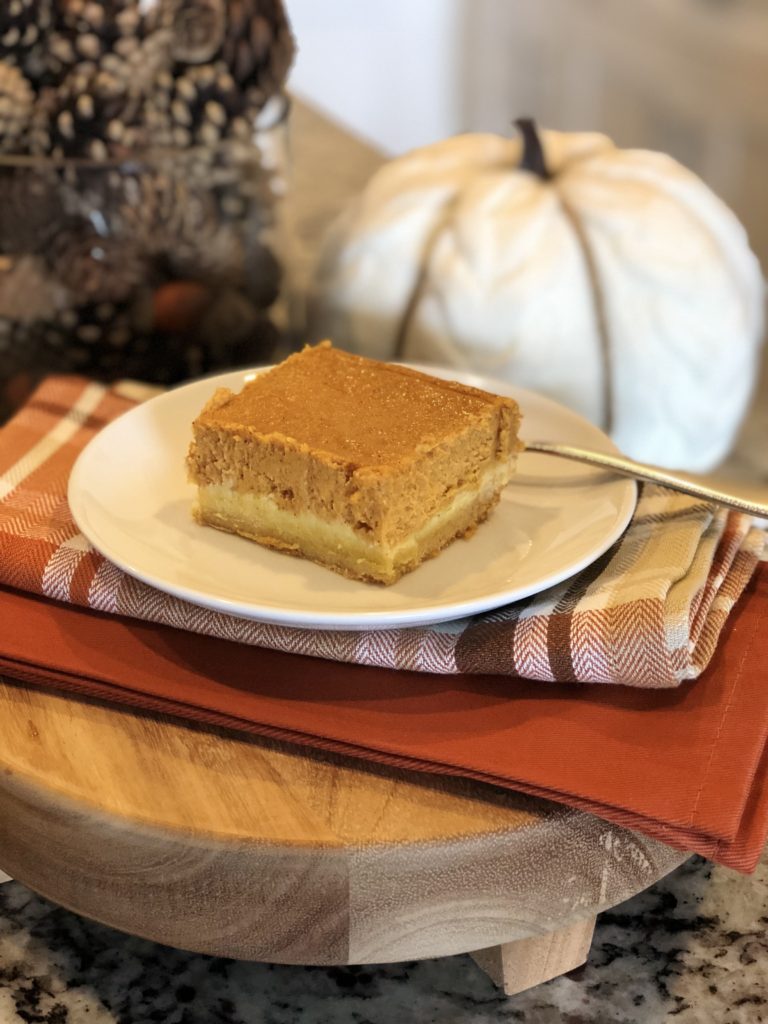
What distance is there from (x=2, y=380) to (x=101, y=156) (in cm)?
24

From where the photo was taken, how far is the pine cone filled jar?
875 mm

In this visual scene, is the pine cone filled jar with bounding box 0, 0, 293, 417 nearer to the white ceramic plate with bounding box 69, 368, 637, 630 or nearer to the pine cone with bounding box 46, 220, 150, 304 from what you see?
the pine cone with bounding box 46, 220, 150, 304

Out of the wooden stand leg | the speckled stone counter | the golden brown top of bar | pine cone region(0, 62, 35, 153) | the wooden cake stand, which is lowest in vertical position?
the speckled stone counter

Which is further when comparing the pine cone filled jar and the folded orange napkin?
the pine cone filled jar

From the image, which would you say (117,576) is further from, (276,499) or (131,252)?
(131,252)

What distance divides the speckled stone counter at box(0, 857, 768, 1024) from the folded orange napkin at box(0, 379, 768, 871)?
116 millimetres

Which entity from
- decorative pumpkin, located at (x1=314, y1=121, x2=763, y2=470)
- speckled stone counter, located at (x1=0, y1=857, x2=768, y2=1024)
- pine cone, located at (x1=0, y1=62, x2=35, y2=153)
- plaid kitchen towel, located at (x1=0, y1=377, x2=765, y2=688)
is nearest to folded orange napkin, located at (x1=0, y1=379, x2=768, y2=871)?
plaid kitchen towel, located at (x1=0, y1=377, x2=765, y2=688)

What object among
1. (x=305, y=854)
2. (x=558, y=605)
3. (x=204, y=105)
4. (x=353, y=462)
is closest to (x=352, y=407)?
(x=353, y=462)

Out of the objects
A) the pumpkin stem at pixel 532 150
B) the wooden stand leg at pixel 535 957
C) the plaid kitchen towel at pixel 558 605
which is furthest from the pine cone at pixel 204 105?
the wooden stand leg at pixel 535 957

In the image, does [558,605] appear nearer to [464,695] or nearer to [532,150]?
[464,695]

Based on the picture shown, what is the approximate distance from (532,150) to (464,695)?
1.94 feet

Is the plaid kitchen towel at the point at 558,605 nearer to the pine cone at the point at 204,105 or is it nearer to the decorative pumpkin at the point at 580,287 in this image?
the decorative pumpkin at the point at 580,287

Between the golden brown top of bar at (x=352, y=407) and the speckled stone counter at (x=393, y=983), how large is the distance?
30 centimetres

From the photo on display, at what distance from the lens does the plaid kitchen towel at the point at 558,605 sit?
0.57 m
